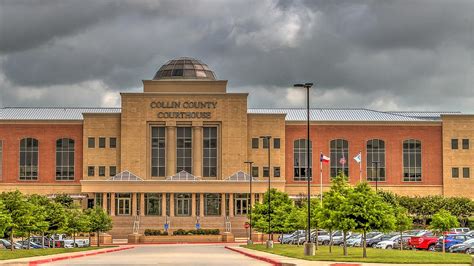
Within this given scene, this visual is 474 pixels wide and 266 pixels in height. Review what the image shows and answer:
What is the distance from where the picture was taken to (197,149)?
12750cm

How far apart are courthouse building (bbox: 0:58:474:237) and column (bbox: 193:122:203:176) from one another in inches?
5.6

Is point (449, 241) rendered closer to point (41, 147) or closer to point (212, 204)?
point (212, 204)

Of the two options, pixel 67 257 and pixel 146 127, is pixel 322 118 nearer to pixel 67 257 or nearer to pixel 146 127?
pixel 146 127

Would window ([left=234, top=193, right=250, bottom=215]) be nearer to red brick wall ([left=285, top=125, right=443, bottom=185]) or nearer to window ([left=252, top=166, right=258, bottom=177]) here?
window ([left=252, top=166, right=258, bottom=177])

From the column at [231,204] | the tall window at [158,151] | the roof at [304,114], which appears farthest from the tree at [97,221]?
the roof at [304,114]

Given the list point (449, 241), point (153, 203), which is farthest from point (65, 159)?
point (449, 241)

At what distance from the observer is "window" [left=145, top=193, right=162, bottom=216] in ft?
396

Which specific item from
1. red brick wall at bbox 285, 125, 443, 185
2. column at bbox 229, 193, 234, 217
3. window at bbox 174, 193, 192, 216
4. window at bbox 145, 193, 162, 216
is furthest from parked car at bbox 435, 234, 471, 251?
red brick wall at bbox 285, 125, 443, 185

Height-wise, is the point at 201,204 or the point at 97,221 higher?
the point at 201,204

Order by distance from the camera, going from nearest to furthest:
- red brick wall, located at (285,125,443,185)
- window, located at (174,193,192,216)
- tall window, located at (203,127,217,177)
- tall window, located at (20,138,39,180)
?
1. window, located at (174,193,192,216)
2. tall window, located at (203,127,217,177)
3. tall window, located at (20,138,39,180)
4. red brick wall, located at (285,125,443,185)

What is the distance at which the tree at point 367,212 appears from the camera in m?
52.7

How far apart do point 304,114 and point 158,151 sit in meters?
27.8

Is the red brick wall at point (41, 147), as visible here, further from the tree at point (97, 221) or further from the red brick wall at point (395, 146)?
the red brick wall at point (395, 146)

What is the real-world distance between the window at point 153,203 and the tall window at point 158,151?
7102mm
